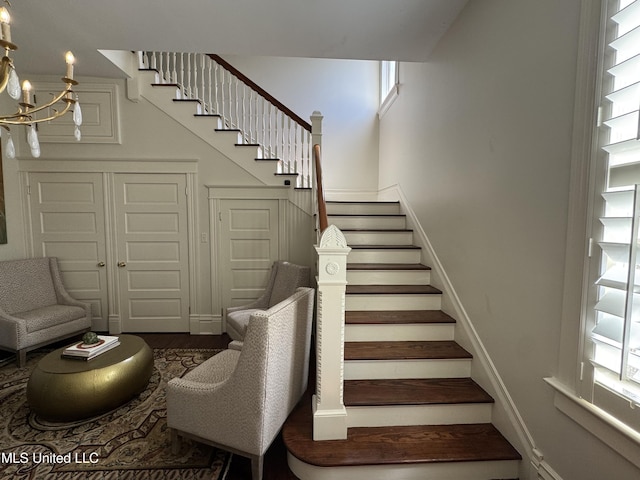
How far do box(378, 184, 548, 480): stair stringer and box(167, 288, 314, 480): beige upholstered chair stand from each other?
1202mm

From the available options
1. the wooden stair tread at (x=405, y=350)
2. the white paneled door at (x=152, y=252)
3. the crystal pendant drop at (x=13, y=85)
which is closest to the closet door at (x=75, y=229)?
the white paneled door at (x=152, y=252)

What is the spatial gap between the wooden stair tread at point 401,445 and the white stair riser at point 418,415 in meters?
0.03

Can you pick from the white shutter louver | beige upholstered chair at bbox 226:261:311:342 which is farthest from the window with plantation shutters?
beige upholstered chair at bbox 226:261:311:342

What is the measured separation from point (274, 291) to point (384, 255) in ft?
4.26

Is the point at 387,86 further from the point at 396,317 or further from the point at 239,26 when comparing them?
the point at 396,317

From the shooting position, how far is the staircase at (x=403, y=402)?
1.65 metres

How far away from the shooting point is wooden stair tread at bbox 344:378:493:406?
187cm

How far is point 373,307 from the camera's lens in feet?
8.38

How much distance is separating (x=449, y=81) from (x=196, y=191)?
287 centimetres

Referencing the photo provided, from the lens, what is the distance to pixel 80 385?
6.67ft

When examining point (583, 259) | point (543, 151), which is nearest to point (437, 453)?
point (583, 259)

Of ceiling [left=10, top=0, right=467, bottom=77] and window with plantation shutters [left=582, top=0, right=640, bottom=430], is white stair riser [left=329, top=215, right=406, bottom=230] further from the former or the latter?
window with plantation shutters [left=582, top=0, right=640, bottom=430]

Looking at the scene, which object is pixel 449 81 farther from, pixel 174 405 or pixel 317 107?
pixel 174 405

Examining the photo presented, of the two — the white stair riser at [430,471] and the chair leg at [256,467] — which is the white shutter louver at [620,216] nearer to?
the white stair riser at [430,471]
